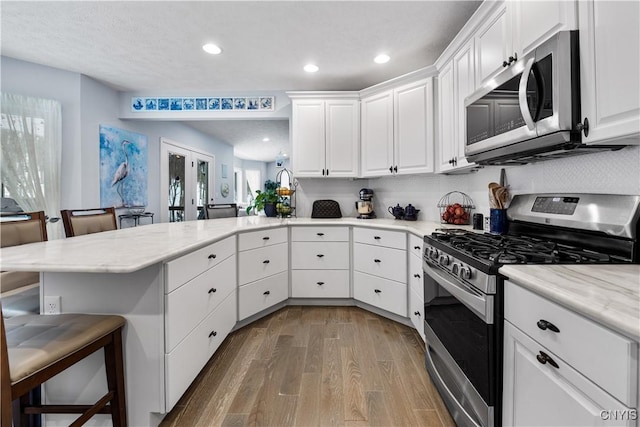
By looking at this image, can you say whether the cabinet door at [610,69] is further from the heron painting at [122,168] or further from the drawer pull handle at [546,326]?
the heron painting at [122,168]

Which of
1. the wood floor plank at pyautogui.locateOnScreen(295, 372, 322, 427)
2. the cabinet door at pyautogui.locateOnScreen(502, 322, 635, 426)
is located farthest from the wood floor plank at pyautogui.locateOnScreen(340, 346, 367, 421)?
the cabinet door at pyautogui.locateOnScreen(502, 322, 635, 426)

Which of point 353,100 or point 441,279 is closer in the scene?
point 441,279

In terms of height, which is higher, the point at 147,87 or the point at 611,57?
the point at 147,87

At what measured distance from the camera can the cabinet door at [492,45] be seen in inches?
62.3

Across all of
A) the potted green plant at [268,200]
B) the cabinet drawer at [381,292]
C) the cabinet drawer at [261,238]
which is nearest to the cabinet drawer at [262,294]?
the cabinet drawer at [261,238]

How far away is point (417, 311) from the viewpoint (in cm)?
226

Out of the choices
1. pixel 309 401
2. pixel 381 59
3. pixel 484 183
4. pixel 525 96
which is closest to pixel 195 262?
pixel 309 401

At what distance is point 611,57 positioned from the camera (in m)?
1.01

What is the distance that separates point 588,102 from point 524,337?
3.09 ft

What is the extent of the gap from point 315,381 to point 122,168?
150 inches

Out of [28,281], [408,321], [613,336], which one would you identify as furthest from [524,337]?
[28,281]

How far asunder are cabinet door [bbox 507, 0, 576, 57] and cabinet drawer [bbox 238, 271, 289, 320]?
251 cm

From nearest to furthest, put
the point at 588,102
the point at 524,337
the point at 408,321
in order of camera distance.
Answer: the point at 524,337 < the point at 588,102 < the point at 408,321

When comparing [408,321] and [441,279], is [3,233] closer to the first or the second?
[441,279]
